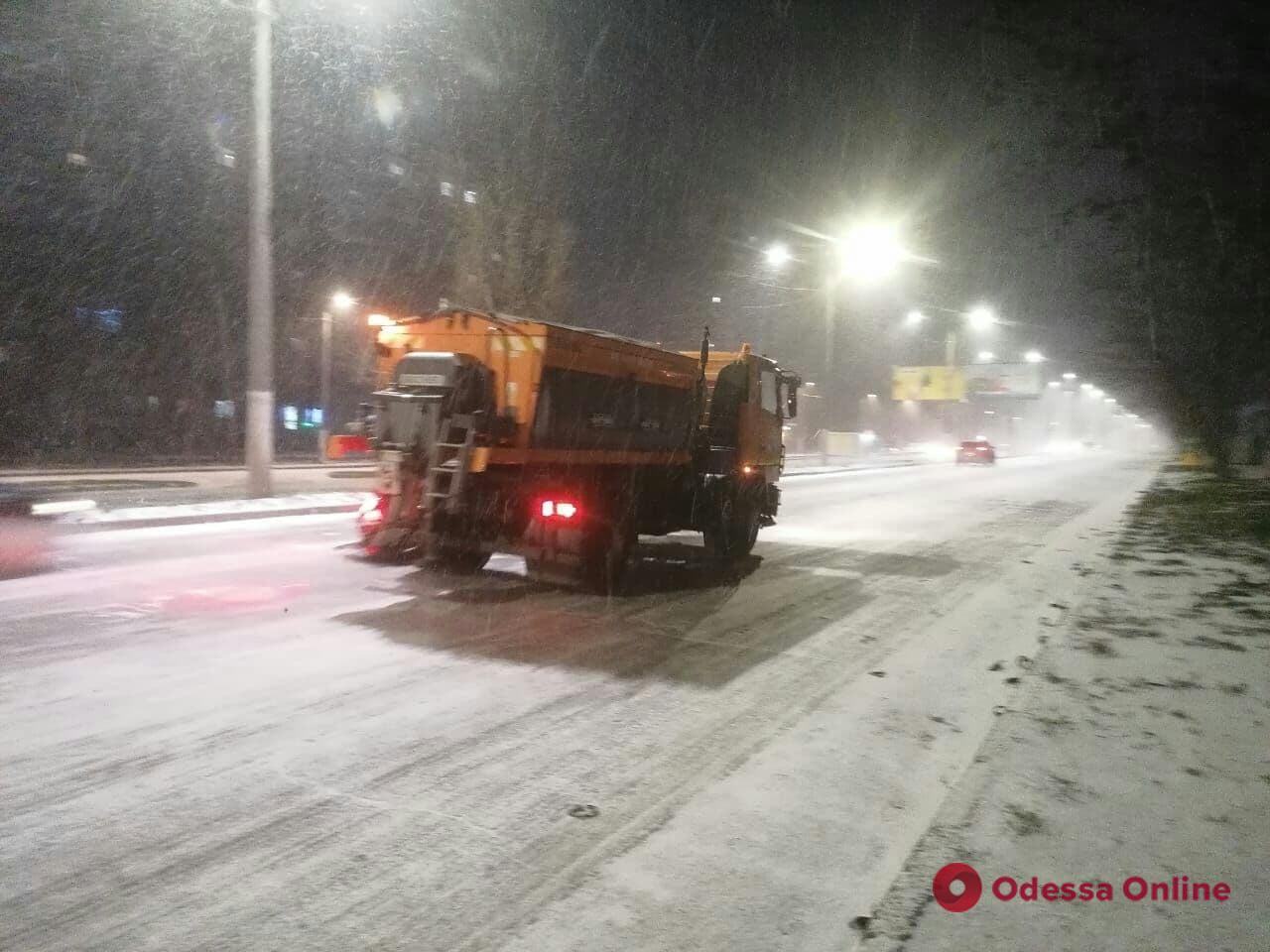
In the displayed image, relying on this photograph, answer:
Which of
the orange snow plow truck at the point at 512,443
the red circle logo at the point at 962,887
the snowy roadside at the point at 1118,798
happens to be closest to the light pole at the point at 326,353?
the orange snow plow truck at the point at 512,443

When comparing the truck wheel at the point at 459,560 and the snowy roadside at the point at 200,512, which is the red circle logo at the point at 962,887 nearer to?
the truck wheel at the point at 459,560

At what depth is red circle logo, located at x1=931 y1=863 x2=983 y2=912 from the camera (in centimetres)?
379

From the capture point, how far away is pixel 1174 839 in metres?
4.36

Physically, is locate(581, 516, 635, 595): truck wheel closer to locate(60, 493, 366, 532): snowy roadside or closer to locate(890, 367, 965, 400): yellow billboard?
locate(60, 493, 366, 532): snowy roadside

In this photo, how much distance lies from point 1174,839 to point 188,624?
7375 mm

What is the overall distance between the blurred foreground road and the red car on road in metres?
47.8

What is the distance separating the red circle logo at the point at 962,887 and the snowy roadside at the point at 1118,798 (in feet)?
0.14

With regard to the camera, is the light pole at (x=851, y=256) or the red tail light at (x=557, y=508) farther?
the light pole at (x=851, y=256)

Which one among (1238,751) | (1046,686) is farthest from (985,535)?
(1238,751)

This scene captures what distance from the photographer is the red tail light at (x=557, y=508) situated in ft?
33.1

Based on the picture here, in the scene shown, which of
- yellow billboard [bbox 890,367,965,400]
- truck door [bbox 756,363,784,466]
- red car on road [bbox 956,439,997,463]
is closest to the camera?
truck door [bbox 756,363,784,466]

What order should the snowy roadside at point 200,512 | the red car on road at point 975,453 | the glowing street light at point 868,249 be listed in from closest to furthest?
the snowy roadside at point 200,512, the glowing street light at point 868,249, the red car on road at point 975,453

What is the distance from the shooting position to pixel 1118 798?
4.85 metres

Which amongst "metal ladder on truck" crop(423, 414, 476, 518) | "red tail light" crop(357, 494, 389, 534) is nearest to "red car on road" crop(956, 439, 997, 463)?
"red tail light" crop(357, 494, 389, 534)
